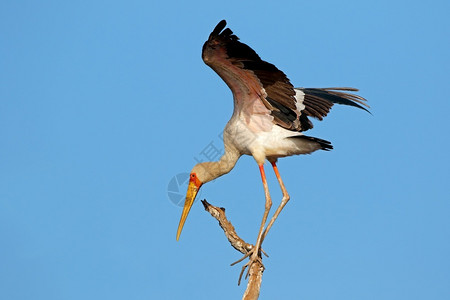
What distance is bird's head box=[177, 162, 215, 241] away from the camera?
11.2 meters

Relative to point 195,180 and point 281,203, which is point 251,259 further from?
point 195,180

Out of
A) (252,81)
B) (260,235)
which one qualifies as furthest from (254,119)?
(260,235)

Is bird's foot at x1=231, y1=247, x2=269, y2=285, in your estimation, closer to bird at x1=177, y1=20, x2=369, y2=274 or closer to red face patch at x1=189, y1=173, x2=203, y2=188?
bird at x1=177, y1=20, x2=369, y2=274

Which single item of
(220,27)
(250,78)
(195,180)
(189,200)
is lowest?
(189,200)

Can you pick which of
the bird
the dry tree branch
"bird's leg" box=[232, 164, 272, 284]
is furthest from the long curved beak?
"bird's leg" box=[232, 164, 272, 284]

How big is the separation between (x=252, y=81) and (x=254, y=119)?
0.72 meters

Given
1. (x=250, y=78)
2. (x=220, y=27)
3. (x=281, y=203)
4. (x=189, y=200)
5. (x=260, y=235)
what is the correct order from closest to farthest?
1. (x=220, y=27)
2. (x=250, y=78)
3. (x=260, y=235)
4. (x=281, y=203)
5. (x=189, y=200)

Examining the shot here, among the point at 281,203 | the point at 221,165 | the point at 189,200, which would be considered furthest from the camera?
the point at 189,200

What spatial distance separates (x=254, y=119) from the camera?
10.5m

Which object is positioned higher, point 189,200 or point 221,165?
point 221,165

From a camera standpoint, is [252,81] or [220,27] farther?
[252,81]

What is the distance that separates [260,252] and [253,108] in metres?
2.12

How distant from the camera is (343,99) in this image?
12680 millimetres

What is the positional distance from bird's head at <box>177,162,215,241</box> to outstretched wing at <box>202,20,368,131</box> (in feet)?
3.98
